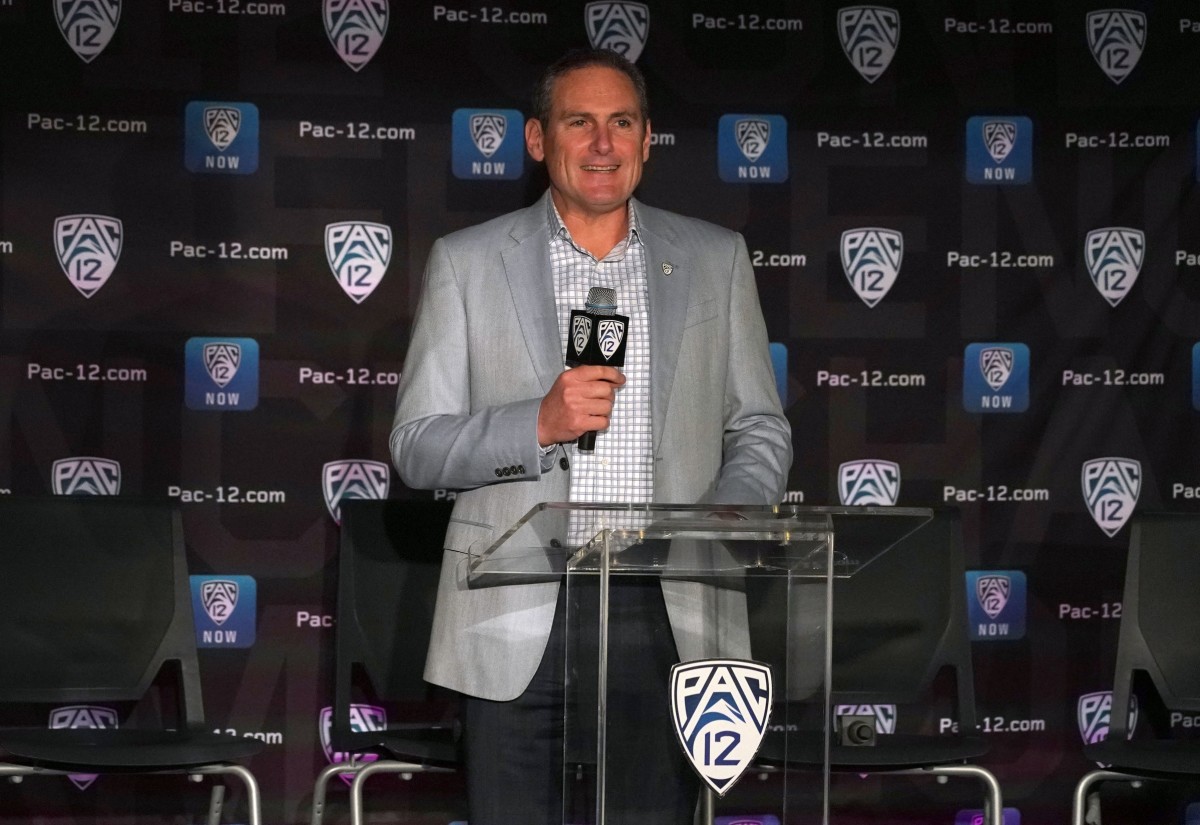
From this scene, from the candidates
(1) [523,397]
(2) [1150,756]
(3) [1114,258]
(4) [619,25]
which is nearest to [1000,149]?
(3) [1114,258]

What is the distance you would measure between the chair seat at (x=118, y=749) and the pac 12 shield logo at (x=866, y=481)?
175cm

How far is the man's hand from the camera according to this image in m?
1.99

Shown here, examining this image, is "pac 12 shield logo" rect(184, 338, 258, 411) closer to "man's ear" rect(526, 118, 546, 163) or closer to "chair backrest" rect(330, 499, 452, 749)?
"chair backrest" rect(330, 499, 452, 749)

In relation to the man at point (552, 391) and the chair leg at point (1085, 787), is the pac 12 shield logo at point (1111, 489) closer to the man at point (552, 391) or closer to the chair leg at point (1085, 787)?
the chair leg at point (1085, 787)

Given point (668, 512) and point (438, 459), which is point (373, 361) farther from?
point (668, 512)

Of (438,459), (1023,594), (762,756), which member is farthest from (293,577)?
(762,756)

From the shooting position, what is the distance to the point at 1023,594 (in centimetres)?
408

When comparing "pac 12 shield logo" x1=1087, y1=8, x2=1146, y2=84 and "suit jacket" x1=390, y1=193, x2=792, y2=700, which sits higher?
"pac 12 shield logo" x1=1087, y1=8, x2=1146, y2=84

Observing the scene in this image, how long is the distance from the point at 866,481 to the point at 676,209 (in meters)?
0.94

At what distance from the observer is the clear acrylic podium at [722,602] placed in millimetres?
1763

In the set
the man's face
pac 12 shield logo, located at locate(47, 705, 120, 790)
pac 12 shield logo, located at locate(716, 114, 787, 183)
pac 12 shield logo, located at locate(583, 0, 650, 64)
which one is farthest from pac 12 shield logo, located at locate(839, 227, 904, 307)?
pac 12 shield logo, located at locate(47, 705, 120, 790)

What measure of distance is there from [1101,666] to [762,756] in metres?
2.64

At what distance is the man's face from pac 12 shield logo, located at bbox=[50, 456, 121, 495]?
6.23ft

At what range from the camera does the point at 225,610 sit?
3.89 meters
